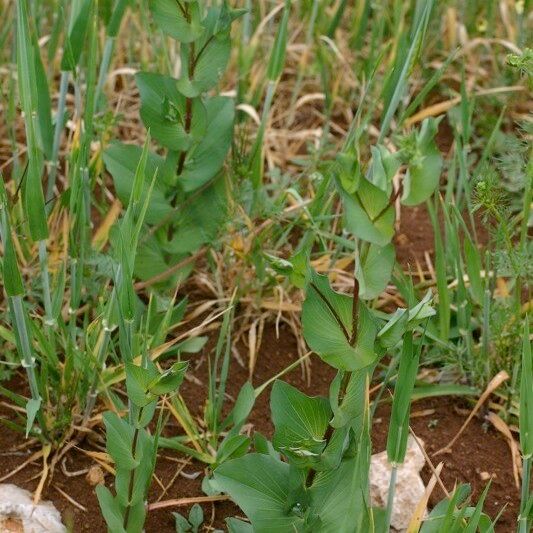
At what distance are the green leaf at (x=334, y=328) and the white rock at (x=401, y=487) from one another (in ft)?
1.35

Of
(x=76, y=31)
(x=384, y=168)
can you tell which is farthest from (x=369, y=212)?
(x=76, y=31)

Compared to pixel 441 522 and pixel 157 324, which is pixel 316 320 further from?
pixel 157 324

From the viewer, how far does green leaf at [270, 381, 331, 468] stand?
4.63 feet

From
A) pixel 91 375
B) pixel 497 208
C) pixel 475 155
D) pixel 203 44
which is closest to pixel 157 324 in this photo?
pixel 91 375

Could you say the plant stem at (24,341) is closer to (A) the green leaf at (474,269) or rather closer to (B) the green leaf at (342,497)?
(B) the green leaf at (342,497)

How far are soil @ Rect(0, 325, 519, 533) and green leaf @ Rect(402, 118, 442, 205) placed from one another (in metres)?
0.62

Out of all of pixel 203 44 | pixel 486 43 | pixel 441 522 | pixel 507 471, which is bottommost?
pixel 507 471

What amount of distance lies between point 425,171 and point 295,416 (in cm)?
41

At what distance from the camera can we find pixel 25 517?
5.20ft

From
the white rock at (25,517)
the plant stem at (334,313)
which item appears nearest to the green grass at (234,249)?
the plant stem at (334,313)

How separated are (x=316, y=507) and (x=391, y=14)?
5.19ft

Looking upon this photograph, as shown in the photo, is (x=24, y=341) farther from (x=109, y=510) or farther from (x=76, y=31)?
(x=76, y=31)

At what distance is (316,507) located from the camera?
4.73ft

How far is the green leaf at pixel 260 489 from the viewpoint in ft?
4.81
